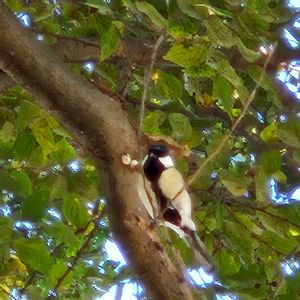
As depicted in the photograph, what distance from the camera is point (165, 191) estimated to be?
49.2 inches

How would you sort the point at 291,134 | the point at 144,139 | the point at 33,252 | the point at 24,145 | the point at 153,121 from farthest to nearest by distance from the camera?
the point at 24,145
the point at 153,121
the point at 291,134
the point at 33,252
the point at 144,139

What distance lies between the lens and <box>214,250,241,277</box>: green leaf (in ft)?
5.35

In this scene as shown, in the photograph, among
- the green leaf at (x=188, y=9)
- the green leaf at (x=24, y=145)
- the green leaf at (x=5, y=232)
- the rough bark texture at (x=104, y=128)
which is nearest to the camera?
the rough bark texture at (x=104, y=128)

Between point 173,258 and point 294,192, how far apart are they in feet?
2.18

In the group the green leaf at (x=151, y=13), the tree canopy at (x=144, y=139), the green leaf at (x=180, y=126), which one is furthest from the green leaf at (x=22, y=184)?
the green leaf at (x=151, y=13)

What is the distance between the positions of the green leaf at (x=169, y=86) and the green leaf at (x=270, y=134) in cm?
20

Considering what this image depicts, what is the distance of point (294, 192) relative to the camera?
182cm

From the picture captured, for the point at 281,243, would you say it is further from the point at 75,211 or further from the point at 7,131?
the point at 7,131

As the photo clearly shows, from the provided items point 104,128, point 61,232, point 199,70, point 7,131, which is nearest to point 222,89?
point 199,70

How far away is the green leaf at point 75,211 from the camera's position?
178cm

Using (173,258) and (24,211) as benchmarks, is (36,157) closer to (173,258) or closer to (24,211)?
(24,211)

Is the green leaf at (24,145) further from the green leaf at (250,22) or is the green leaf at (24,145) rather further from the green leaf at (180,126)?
the green leaf at (250,22)

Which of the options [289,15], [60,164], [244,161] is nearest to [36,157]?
[60,164]

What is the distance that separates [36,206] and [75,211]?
0.28 meters
